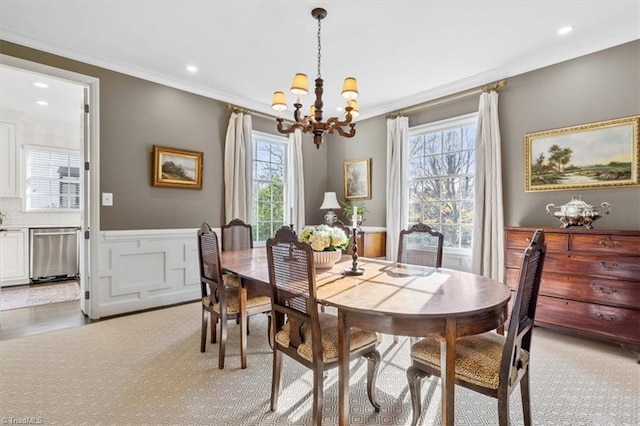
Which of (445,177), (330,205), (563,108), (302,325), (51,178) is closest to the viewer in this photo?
(302,325)

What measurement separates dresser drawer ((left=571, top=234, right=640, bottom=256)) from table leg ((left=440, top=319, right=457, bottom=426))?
7.01ft

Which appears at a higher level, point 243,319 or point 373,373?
point 243,319

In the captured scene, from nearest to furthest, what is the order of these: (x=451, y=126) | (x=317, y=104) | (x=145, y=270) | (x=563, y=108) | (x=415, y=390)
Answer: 1. (x=415, y=390)
2. (x=317, y=104)
3. (x=563, y=108)
4. (x=145, y=270)
5. (x=451, y=126)

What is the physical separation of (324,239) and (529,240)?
2.06 metres

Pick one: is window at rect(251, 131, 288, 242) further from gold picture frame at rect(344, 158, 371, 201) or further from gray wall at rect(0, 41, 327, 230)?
gold picture frame at rect(344, 158, 371, 201)

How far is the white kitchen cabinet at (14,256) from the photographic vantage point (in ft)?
15.7

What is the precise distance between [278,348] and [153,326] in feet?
6.47

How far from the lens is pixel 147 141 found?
368 centimetres

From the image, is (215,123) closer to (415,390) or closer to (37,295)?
(37,295)

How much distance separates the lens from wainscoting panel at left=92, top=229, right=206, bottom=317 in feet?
11.2

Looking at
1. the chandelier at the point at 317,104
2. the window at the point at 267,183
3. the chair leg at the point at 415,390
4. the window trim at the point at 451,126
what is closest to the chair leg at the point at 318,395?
the chair leg at the point at 415,390

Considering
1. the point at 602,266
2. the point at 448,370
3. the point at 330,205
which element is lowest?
the point at 448,370

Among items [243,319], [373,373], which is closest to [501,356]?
[373,373]

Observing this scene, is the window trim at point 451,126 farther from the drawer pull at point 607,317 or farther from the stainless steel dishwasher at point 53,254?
the stainless steel dishwasher at point 53,254
